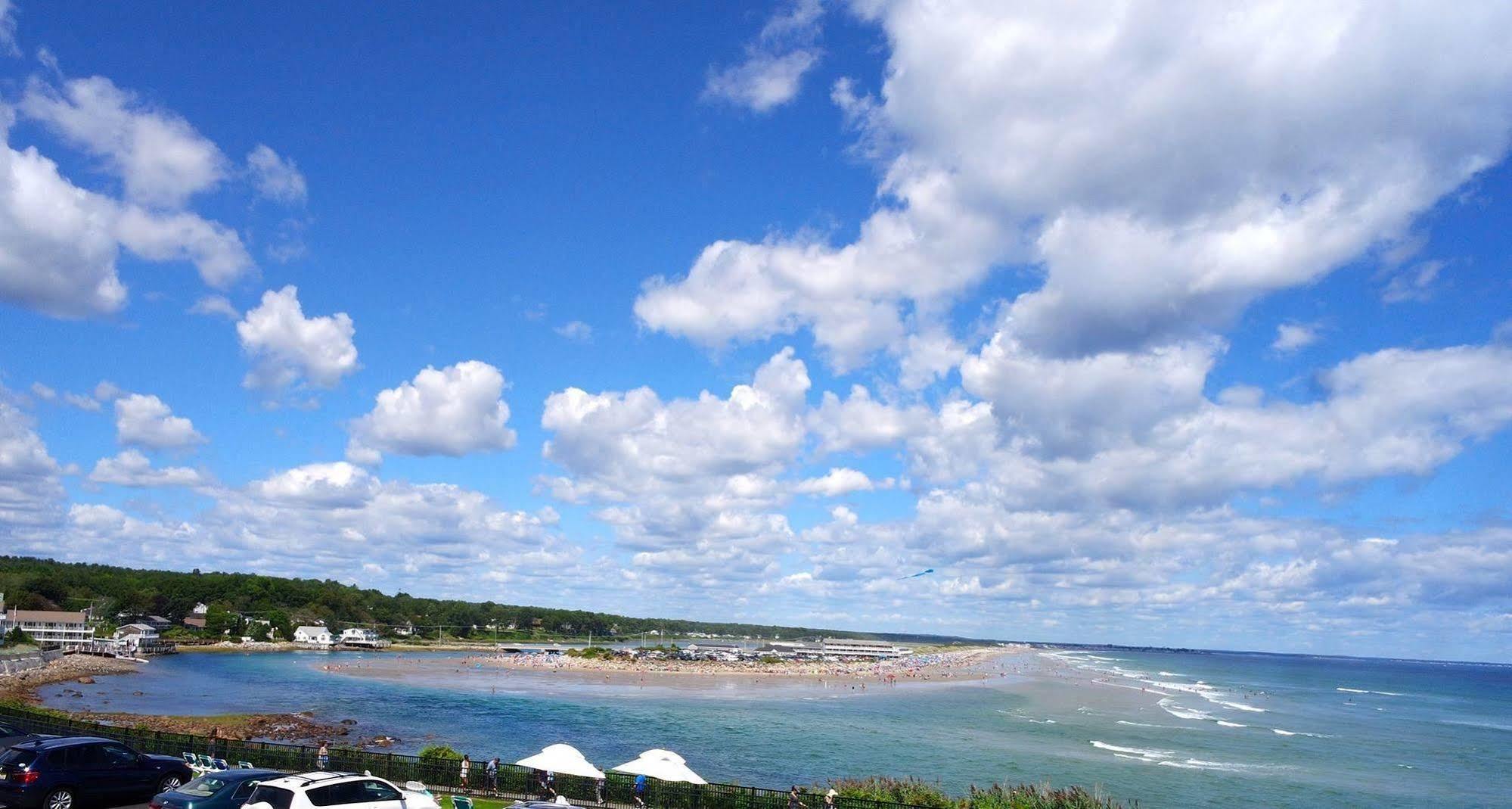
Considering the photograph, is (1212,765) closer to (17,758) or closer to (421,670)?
(17,758)

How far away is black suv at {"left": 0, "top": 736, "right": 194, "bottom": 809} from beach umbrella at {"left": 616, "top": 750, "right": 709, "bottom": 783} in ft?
35.5

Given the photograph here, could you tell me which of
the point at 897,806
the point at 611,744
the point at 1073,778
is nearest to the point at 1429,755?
the point at 1073,778

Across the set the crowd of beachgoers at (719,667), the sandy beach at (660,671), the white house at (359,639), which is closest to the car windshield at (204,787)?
the sandy beach at (660,671)

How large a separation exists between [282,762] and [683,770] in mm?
12519

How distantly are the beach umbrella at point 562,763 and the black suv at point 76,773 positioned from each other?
8.47 m

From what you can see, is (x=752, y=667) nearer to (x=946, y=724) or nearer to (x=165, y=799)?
A: (x=946, y=724)

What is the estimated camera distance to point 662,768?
82.6 feet

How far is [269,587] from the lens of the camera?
655 feet

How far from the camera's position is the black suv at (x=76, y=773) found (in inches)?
691

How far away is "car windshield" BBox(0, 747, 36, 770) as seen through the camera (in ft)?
58.0

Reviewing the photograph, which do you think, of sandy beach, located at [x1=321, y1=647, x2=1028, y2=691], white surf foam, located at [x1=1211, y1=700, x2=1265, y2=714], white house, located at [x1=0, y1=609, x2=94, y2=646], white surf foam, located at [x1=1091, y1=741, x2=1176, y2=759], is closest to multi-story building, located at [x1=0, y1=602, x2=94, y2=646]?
white house, located at [x1=0, y1=609, x2=94, y2=646]

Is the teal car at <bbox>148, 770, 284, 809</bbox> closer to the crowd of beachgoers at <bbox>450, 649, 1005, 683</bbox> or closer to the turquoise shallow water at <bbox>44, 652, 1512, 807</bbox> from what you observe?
the turquoise shallow water at <bbox>44, 652, 1512, 807</bbox>

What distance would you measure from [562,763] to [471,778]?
13.2 ft

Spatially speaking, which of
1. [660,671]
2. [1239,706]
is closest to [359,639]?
[660,671]
